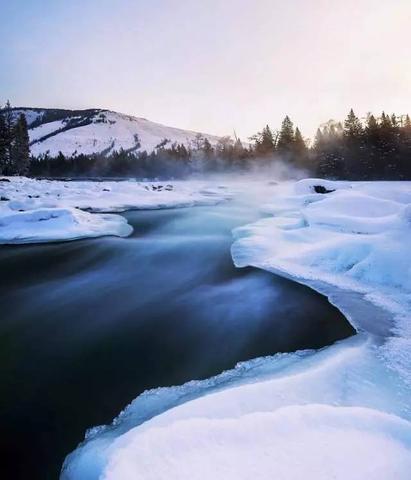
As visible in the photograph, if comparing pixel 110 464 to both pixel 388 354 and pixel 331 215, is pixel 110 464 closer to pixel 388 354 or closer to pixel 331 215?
pixel 388 354

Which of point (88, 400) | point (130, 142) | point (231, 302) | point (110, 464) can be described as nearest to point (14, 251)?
point (231, 302)

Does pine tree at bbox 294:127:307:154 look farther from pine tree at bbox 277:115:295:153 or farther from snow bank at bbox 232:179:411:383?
snow bank at bbox 232:179:411:383

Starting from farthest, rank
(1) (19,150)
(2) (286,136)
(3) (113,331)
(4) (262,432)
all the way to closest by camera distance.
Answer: (2) (286,136) → (1) (19,150) → (3) (113,331) → (4) (262,432)

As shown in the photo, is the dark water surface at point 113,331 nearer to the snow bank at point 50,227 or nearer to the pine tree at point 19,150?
the snow bank at point 50,227

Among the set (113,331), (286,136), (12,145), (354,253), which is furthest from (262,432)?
(286,136)

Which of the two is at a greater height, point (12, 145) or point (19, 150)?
point (12, 145)

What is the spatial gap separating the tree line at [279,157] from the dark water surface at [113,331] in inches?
1591

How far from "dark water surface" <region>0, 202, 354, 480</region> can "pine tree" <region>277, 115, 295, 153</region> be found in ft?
181

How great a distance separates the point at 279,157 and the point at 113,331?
60.6m

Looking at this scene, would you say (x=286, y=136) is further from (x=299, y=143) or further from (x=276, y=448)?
(x=276, y=448)

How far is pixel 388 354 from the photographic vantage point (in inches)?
167

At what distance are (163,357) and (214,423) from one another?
2096 mm

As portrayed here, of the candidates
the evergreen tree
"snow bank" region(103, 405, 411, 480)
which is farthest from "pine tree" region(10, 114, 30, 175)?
"snow bank" region(103, 405, 411, 480)

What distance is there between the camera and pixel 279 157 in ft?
203
